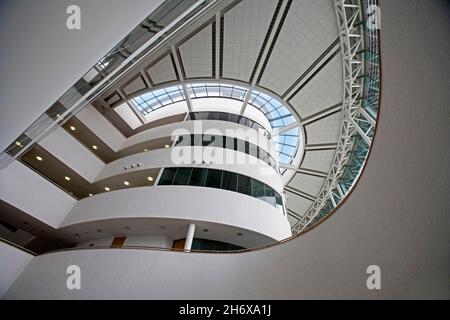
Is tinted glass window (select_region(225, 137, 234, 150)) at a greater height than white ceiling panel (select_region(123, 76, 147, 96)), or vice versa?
white ceiling panel (select_region(123, 76, 147, 96))

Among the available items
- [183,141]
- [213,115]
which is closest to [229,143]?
[183,141]

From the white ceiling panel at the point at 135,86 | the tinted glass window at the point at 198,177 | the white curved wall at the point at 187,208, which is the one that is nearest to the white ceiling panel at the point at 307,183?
the white curved wall at the point at 187,208

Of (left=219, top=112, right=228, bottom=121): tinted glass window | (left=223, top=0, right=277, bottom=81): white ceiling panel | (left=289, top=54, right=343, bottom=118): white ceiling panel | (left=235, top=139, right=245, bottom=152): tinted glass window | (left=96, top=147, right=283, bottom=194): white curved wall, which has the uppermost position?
(left=223, top=0, right=277, bottom=81): white ceiling panel

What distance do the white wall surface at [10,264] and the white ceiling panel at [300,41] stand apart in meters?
16.1

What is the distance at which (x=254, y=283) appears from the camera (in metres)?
5.93

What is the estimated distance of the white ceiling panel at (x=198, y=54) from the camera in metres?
13.9

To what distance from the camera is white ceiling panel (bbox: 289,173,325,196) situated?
67.0 feet

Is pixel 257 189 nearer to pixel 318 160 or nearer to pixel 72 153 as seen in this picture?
pixel 318 160

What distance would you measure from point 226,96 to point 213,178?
951 cm

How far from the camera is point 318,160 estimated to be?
19234mm

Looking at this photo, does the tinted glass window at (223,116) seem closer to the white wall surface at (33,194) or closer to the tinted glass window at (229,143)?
the tinted glass window at (229,143)

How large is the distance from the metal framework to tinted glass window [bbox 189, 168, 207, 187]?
5903 mm

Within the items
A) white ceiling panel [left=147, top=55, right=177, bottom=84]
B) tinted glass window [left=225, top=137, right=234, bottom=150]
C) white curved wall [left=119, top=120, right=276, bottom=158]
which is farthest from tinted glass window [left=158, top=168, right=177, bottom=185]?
white ceiling panel [left=147, top=55, right=177, bottom=84]

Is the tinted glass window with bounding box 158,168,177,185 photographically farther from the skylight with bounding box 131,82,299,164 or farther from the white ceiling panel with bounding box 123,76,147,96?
the skylight with bounding box 131,82,299,164
